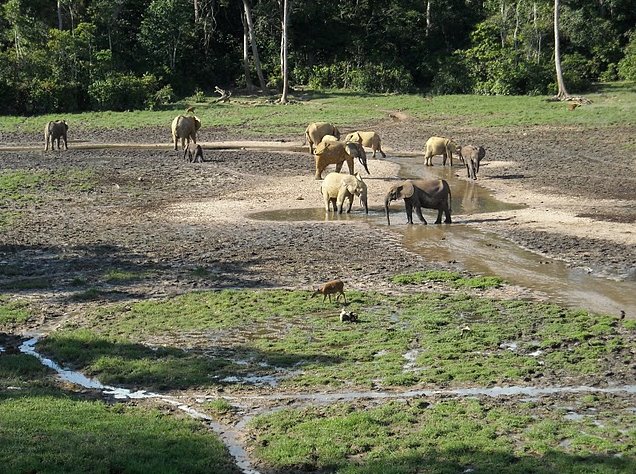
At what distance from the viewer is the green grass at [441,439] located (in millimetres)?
10047

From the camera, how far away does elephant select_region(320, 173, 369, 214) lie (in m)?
26.0

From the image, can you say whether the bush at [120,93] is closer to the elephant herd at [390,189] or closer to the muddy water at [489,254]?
the elephant herd at [390,189]

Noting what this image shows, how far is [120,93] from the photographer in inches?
2099

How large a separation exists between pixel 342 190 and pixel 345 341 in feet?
37.9

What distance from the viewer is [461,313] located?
16.2 metres

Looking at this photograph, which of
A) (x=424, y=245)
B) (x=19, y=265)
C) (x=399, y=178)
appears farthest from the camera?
(x=399, y=178)

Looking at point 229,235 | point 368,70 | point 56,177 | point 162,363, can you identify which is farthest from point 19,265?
point 368,70

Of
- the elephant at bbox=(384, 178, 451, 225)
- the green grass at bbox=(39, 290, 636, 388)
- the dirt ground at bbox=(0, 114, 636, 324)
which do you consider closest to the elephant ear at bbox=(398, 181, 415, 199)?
the elephant at bbox=(384, 178, 451, 225)

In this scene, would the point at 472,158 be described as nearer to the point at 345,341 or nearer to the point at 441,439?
the point at 345,341

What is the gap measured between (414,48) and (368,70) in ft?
21.1

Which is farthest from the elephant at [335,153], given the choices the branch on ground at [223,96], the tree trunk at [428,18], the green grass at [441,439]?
the tree trunk at [428,18]

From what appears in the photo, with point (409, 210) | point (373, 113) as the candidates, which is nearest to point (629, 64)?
point (373, 113)

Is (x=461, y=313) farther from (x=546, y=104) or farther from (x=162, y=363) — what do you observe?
(x=546, y=104)

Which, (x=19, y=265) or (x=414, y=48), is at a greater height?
(x=414, y=48)
